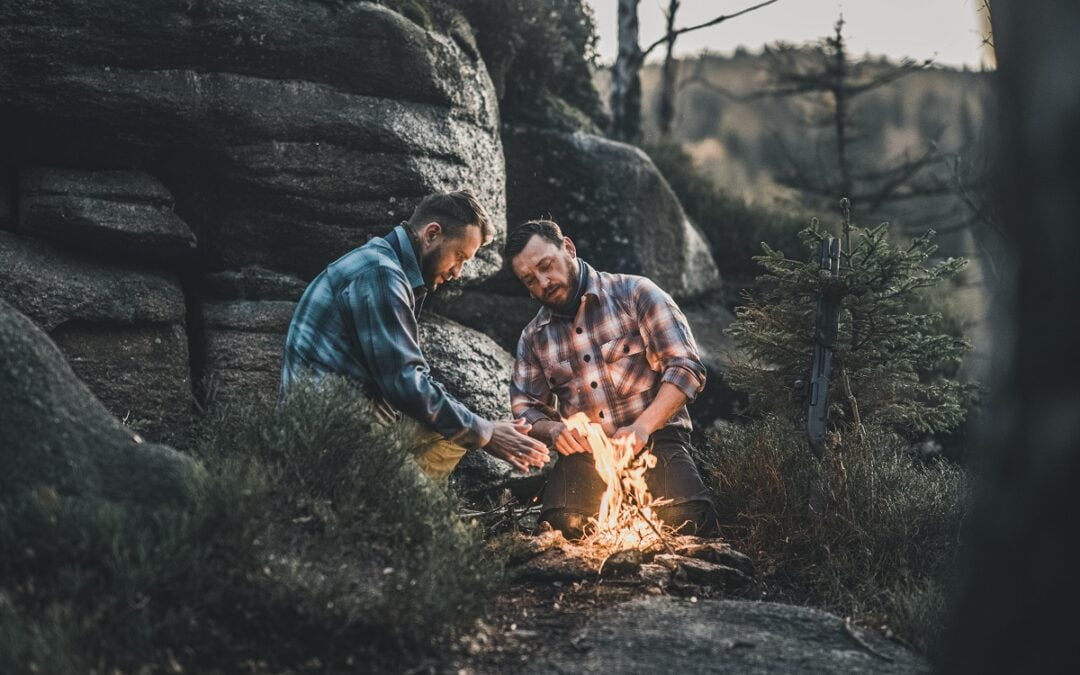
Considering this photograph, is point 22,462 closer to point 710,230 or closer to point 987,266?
point 710,230

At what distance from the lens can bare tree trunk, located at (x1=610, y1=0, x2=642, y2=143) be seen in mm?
14555

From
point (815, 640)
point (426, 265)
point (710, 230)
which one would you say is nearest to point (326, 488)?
point (426, 265)

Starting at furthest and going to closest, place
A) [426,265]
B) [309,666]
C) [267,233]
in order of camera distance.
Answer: [267,233] → [426,265] → [309,666]

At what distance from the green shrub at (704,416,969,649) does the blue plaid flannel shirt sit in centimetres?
213

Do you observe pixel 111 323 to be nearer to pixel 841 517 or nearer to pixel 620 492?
pixel 620 492

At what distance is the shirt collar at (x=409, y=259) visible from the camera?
6.25 meters

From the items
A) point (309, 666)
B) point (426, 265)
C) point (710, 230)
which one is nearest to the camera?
point (309, 666)

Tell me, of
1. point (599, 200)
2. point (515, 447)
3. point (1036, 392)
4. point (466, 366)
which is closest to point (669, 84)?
point (599, 200)

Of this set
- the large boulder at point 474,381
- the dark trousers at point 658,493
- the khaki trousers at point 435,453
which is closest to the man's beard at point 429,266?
the khaki trousers at point 435,453

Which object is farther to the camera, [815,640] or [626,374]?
[626,374]

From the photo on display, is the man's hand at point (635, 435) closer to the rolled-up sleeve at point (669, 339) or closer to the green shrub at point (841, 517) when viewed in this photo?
the rolled-up sleeve at point (669, 339)

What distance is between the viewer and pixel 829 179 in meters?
20.5

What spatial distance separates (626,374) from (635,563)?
1.60 meters

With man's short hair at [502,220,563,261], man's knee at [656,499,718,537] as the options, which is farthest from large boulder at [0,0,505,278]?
man's knee at [656,499,718,537]
